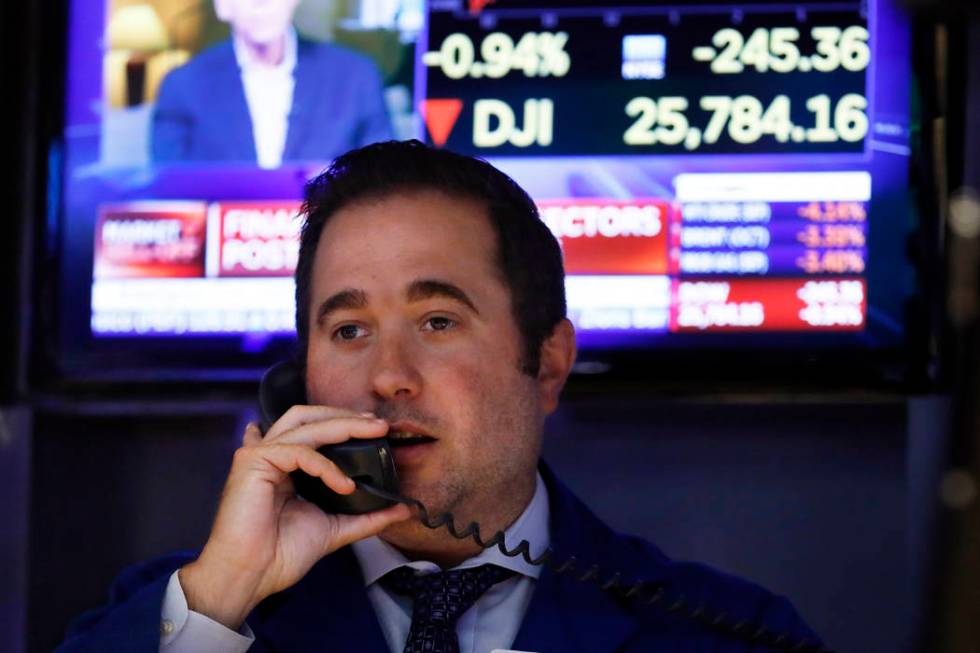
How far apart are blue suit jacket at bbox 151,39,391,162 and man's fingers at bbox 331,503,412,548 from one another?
36.8 inches

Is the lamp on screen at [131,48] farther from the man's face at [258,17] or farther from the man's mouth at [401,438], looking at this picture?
the man's mouth at [401,438]

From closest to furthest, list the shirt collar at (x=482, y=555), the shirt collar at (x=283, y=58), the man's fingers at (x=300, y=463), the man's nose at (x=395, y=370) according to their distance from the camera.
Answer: the man's fingers at (x=300, y=463) < the man's nose at (x=395, y=370) < the shirt collar at (x=482, y=555) < the shirt collar at (x=283, y=58)

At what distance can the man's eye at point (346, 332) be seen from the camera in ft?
5.56

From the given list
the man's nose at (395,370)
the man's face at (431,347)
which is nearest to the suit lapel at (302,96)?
the man's face at (431,347)

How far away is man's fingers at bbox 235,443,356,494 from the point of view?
1462 millimetres

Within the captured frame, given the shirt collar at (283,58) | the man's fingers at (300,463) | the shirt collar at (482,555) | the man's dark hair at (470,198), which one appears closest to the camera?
the man's fingers at (300,463)

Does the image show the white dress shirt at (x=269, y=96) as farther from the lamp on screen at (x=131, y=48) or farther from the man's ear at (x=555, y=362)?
the man's ear at (x=555, y=362)

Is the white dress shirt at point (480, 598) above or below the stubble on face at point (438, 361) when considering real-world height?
below

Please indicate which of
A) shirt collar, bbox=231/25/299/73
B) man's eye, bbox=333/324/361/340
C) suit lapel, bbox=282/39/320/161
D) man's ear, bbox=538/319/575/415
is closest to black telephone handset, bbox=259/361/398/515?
man's eye, bbox=333/324/361/340

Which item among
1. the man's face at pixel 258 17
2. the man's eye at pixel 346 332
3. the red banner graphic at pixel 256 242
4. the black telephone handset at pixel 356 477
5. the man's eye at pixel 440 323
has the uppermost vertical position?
the man's face at pixel 258 17

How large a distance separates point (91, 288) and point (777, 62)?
4.21 ft

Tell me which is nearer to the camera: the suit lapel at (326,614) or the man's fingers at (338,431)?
the man's fingers at (338,431)

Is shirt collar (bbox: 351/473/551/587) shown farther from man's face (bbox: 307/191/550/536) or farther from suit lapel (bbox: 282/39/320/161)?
suit lapel (bbox: 282/39/320/161)

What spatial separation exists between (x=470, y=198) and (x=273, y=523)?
545 millimetres
